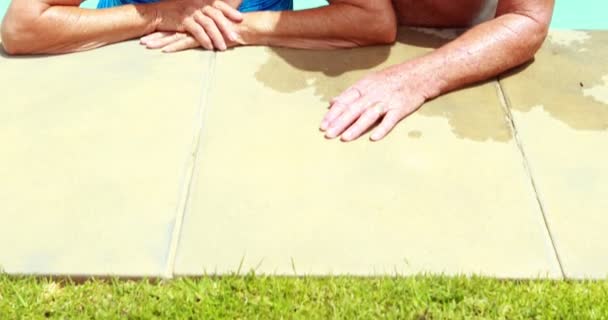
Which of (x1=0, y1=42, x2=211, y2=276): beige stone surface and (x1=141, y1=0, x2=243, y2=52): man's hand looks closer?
(x1=0, y1=42, x2=211, y2=276): beige stone surface

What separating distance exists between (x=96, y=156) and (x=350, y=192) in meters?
0.94

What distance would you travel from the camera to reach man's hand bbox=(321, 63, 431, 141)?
10.0 ft

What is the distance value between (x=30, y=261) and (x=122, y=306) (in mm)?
372

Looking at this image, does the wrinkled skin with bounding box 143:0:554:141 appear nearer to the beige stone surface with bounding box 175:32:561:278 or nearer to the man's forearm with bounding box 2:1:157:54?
the beige stone surface with bounding box 175:32:561:278

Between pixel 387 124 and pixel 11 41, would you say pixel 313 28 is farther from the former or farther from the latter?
pixel 11 41

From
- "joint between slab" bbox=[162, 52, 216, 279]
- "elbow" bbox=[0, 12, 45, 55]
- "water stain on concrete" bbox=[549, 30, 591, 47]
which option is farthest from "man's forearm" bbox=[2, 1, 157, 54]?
"water stain on concrete" bbox=[549, 30, 591, 47]

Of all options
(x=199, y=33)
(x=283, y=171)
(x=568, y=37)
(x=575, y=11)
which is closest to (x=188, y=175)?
(x=283, y=171)

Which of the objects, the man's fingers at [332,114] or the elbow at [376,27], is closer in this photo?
the man's fingers at [332,114]

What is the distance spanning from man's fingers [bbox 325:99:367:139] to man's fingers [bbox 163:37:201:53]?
2.98ft

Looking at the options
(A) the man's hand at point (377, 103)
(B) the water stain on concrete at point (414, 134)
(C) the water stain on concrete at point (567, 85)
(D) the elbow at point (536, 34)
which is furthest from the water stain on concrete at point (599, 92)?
(B) the water stain on concrete at point (414, 134)

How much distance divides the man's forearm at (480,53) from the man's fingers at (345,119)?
308 millimetres

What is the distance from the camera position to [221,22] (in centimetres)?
359

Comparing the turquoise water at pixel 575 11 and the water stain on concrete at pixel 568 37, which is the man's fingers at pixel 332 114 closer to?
the water stain on concrete at pixel 568 37

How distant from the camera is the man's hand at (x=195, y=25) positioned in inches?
142
